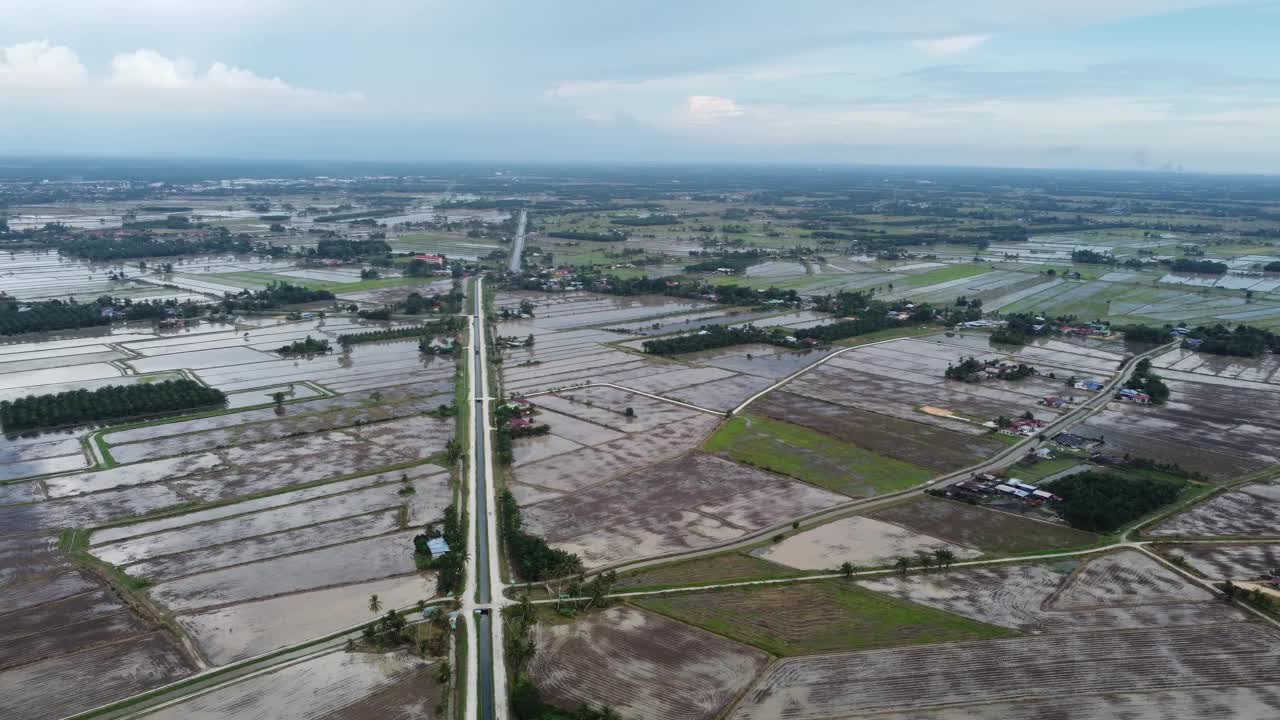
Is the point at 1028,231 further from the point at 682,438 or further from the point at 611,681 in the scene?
the point at 611,681

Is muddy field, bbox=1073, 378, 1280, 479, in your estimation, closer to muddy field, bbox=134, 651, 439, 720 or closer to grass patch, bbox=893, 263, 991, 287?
muddy field, bbox=134, 651, 439, 720

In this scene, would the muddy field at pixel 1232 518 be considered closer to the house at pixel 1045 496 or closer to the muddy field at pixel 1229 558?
the muddy field at pixel 1229 558

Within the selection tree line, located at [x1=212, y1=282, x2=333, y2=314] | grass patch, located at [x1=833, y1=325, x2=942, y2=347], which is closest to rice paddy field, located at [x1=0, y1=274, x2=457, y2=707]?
tree line, located at [x1=212, y1=282, x2=333, y2=314]

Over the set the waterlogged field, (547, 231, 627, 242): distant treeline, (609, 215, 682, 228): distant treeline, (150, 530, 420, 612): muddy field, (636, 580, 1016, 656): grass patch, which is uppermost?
(609, 215, 682, 228): distant treeline

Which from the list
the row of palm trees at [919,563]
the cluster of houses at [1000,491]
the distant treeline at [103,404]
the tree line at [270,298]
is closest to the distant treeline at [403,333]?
the distant treeline at [103,404]

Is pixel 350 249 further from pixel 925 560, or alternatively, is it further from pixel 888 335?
pixel 925 560

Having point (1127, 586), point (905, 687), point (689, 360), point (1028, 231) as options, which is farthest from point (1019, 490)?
point (1028, 231)

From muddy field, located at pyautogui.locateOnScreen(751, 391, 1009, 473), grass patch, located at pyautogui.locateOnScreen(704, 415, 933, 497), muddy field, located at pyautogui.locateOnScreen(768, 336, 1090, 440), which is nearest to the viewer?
grass patch, located at pyautogui.locateOnScreen(704, 415, 933, 497)
